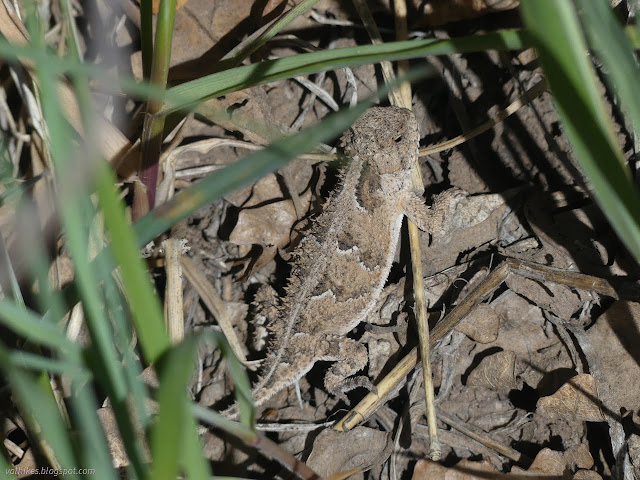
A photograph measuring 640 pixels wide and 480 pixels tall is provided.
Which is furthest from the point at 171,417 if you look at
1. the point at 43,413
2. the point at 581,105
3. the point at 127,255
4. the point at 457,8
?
the point at 457,8

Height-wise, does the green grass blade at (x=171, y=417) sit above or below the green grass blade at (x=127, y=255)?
below

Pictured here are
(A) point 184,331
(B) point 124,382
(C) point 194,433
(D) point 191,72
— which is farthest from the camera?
(A) point 184,331

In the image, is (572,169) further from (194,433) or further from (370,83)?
(194,433)

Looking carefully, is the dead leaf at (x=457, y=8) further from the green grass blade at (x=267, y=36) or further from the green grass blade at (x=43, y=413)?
the green grass blade at (x=43, y=413)

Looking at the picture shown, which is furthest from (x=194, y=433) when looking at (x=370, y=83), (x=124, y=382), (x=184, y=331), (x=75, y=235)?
(x=370, y=83)

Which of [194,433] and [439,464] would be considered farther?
[439,464]

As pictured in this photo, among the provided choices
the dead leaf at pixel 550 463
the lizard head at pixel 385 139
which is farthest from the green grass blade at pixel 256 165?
the dead leaf at pixel 550 463

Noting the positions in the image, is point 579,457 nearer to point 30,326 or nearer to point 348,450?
point 348,450
